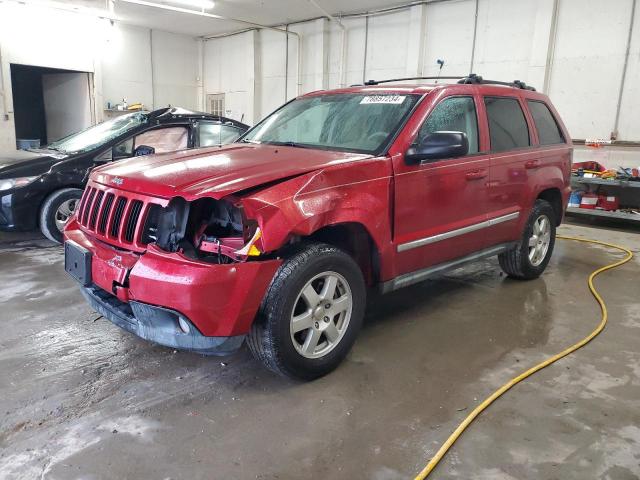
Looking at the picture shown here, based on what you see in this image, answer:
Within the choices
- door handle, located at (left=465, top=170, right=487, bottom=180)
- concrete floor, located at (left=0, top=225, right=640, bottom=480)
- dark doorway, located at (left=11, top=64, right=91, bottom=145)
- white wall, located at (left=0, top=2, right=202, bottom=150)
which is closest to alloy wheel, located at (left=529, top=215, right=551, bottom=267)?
concrete floor, located at (left=0, top=225, right=640, bottom=480)

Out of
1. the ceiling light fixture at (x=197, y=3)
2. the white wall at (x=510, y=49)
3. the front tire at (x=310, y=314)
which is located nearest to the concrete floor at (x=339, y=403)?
the front tire at (x=310, y=314)

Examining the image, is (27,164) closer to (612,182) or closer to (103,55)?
(612,182)

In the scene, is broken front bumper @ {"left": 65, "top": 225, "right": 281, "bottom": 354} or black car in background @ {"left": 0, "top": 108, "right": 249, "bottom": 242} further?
black car in background @ {"left": 0, "top": 108, "right": 249, "bottom": 242}

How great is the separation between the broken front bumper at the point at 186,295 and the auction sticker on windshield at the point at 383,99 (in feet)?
5.24

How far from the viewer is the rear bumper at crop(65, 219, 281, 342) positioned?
2293 millimetres

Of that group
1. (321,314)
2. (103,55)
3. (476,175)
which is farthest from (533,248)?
(103,55)

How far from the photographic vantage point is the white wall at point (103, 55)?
11.4m

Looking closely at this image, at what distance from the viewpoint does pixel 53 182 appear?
540 cm

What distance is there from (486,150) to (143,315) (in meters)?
2.76

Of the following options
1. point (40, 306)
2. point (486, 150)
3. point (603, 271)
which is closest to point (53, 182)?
point (40, 306)

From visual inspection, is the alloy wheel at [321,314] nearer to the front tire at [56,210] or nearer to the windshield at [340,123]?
the windshield at [340,123]

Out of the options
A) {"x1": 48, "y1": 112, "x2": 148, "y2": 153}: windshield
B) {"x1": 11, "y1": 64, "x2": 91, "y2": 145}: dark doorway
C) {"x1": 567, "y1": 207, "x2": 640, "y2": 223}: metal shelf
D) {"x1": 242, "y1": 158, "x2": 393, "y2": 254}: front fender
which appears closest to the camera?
{"x1": 242, "y1": 158, "x2": 393, "y2": 254}: front fender

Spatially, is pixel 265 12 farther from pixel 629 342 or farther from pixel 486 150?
pixel 629 342

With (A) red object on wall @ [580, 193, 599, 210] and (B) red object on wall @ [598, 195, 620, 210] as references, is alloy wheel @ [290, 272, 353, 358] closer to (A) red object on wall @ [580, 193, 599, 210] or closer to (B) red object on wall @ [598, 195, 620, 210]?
(A) red object on wall @ [580, 193, 599, 210]
